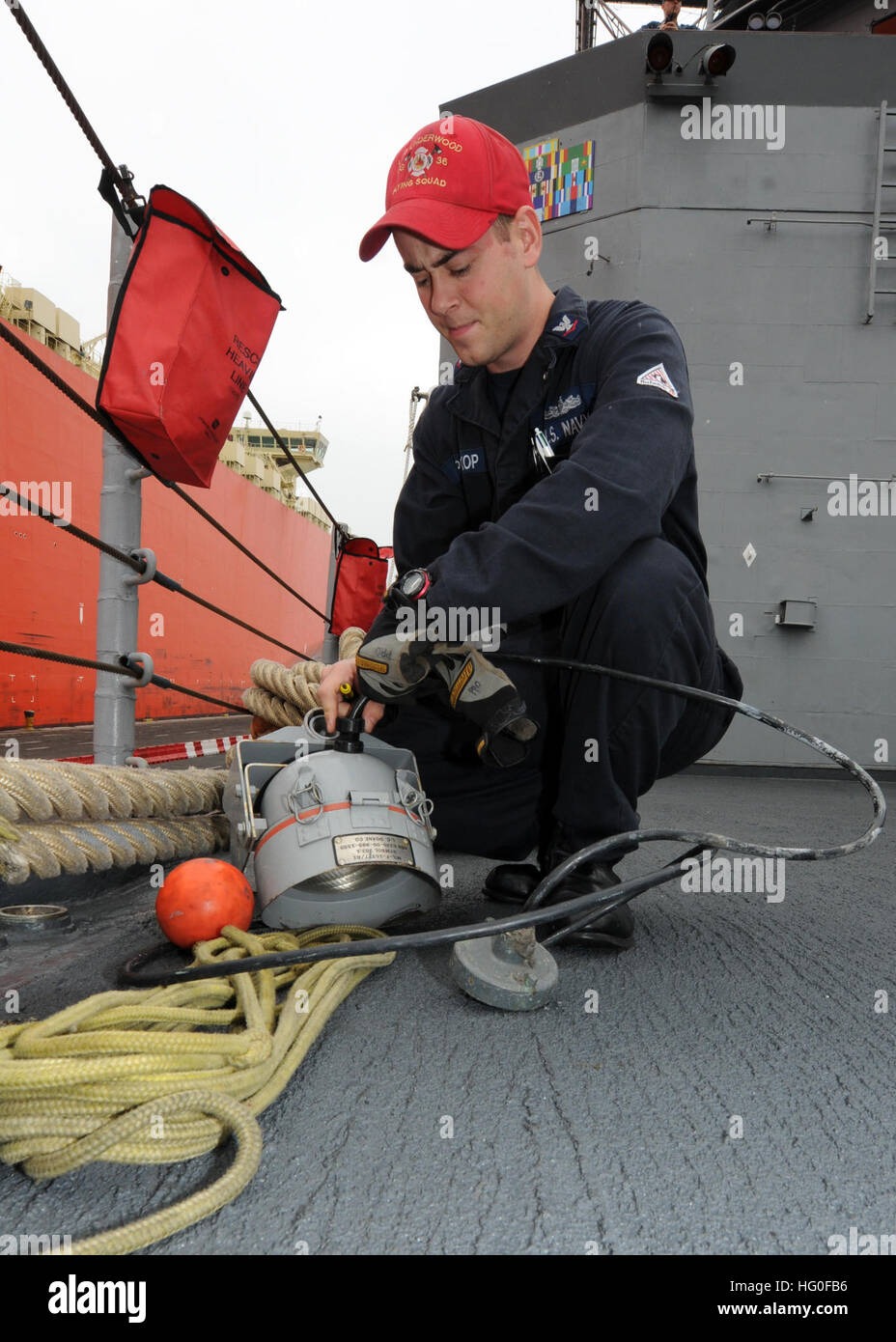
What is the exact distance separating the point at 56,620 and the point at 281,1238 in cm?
1033

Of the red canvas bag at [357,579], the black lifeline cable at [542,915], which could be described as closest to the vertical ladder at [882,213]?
the red canvas bag at [357,579]

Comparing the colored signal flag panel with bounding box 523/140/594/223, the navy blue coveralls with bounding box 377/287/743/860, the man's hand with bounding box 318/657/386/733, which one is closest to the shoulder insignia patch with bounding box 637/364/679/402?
the navy blue coveralls with bounding box 377/287/743/860

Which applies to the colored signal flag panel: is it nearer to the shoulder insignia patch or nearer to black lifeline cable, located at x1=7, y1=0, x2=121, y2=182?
black lifeline cable, located at x1=7, y1=0, x2=121, y2=182

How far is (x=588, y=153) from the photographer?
5.52 metres

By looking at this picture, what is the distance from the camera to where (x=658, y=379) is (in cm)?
118

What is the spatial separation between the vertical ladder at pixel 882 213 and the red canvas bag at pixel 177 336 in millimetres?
4638

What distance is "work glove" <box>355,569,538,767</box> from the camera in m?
1.05

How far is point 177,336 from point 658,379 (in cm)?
88

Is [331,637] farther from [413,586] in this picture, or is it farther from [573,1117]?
[573,1117]

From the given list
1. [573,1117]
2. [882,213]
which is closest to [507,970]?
[573,1117]

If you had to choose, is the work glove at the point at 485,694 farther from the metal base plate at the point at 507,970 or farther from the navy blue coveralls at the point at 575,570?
the metal base plate at the point at 507,970

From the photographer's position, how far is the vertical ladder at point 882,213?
16.2ft

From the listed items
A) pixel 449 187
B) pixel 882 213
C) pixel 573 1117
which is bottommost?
pixel 573 1117

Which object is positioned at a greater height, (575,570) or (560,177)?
(560,177)
